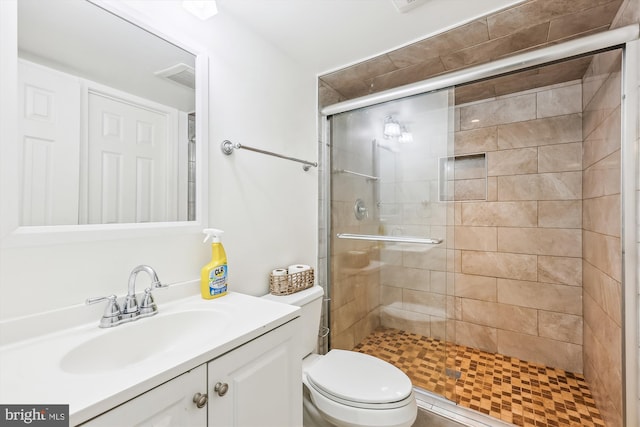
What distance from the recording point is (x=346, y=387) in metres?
1.29

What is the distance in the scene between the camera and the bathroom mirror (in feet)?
2.63

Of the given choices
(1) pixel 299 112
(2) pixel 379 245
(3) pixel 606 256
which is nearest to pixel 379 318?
(2) pixel 379 245

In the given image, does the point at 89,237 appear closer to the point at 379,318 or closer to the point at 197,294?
the point at 197,294

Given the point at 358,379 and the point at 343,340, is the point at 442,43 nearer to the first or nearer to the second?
the point at 358,379

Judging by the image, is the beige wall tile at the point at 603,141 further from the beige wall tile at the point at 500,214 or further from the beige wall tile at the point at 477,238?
the beige wall tile at the point at 477,238

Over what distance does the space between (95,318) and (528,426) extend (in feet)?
6.88

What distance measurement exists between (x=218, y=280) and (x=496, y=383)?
1.94 meters

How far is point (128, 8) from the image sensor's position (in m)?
0.99

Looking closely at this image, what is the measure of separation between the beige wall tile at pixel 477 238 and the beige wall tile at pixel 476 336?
0.64 meters

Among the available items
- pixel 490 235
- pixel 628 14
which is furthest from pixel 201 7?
pixel 490 235

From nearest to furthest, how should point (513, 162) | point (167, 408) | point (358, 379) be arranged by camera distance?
point (167, 408) → point (358, 379) → point (513, 162)

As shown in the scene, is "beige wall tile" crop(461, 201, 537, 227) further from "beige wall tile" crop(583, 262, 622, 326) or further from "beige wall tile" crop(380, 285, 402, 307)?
"beige wall tile" crop(380, 285, 402, 307)

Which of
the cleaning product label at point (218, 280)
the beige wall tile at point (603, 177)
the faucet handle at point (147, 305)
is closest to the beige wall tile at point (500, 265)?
the beige wall tile at point (603, 177)

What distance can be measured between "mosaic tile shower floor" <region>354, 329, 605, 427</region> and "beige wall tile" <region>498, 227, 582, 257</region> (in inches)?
33.5
